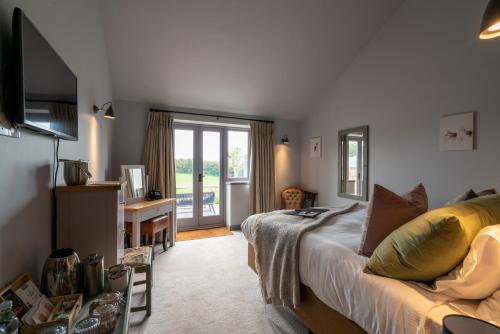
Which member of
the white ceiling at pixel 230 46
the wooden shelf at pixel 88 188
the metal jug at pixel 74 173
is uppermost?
the white ceiling at pixel 230 46

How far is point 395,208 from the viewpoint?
1422 mm

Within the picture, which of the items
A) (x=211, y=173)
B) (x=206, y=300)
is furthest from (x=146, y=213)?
(x=211, y=173)

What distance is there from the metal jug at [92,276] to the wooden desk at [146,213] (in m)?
1.68

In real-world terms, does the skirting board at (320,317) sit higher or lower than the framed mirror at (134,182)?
lower

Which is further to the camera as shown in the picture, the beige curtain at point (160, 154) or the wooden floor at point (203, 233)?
the wooden floor at point (203, 233)

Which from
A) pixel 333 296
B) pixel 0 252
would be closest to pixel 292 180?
pixel 333 296

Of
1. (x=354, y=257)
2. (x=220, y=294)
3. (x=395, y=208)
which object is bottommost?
(x=220, y=294)

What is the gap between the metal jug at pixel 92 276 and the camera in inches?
47.9

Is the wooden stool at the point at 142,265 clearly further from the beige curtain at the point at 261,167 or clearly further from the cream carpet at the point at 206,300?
the beige curtain at the point at 261,167

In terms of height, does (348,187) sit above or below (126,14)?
below

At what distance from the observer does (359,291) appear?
123 centimetres

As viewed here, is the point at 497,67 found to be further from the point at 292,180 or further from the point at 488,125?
the point at 292,180

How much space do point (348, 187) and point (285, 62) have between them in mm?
2342

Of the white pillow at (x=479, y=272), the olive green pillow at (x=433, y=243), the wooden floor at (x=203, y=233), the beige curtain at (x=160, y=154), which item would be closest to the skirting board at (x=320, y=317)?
the olive green pillow at (x=433, y=243)
